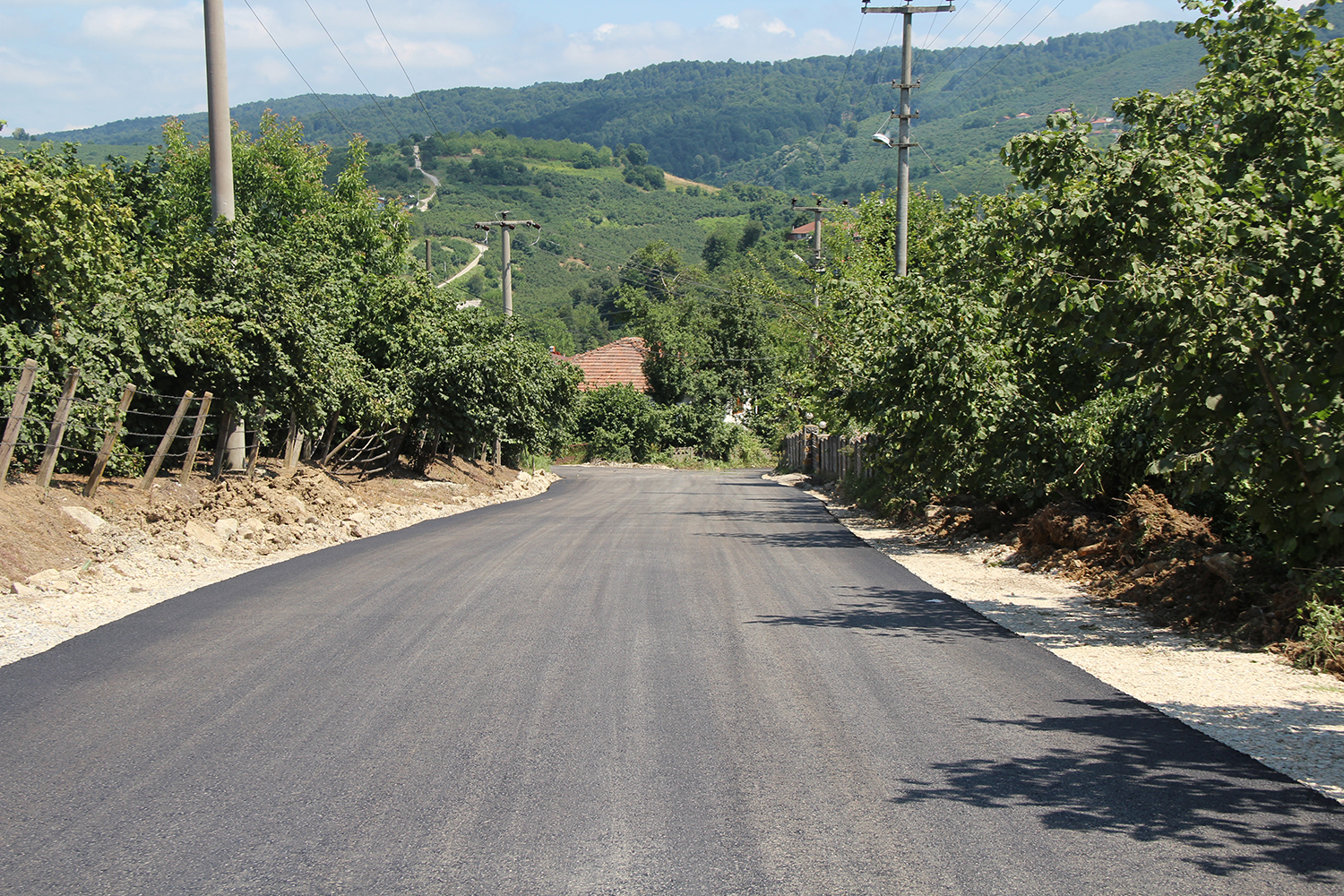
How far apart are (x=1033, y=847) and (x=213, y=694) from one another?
16.0ft

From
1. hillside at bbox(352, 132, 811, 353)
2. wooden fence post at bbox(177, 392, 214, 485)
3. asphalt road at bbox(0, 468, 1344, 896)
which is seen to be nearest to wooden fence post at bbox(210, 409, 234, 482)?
wooden fence post at bbox(177, 392, 214, 485)

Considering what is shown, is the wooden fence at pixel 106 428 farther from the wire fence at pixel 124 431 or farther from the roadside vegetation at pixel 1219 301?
the roadside vegetation at pixel 1219 301

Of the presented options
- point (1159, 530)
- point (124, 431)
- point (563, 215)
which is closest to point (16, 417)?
point (124, 431)

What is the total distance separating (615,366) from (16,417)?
63363mm

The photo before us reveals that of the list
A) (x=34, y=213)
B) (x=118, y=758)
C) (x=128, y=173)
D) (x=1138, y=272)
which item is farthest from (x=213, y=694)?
(x=128, y=173)

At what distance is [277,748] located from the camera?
5.59 metres

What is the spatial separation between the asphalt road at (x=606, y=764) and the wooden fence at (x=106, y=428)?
3.66m

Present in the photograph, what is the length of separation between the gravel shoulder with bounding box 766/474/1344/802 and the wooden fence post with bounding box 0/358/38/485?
398 inches

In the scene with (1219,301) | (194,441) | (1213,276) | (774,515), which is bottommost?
(774,515)

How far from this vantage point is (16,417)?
37.3ft

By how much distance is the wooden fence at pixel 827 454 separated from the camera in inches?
1027

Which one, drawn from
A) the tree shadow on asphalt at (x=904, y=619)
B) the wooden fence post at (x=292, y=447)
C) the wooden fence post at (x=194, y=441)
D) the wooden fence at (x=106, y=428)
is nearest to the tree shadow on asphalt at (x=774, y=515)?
the wooden fence post at (x=292, y=447)

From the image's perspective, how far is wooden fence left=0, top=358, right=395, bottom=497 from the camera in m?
11.9

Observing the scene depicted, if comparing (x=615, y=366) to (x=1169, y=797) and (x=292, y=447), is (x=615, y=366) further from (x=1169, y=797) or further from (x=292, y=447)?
(x=1169, y=797)
